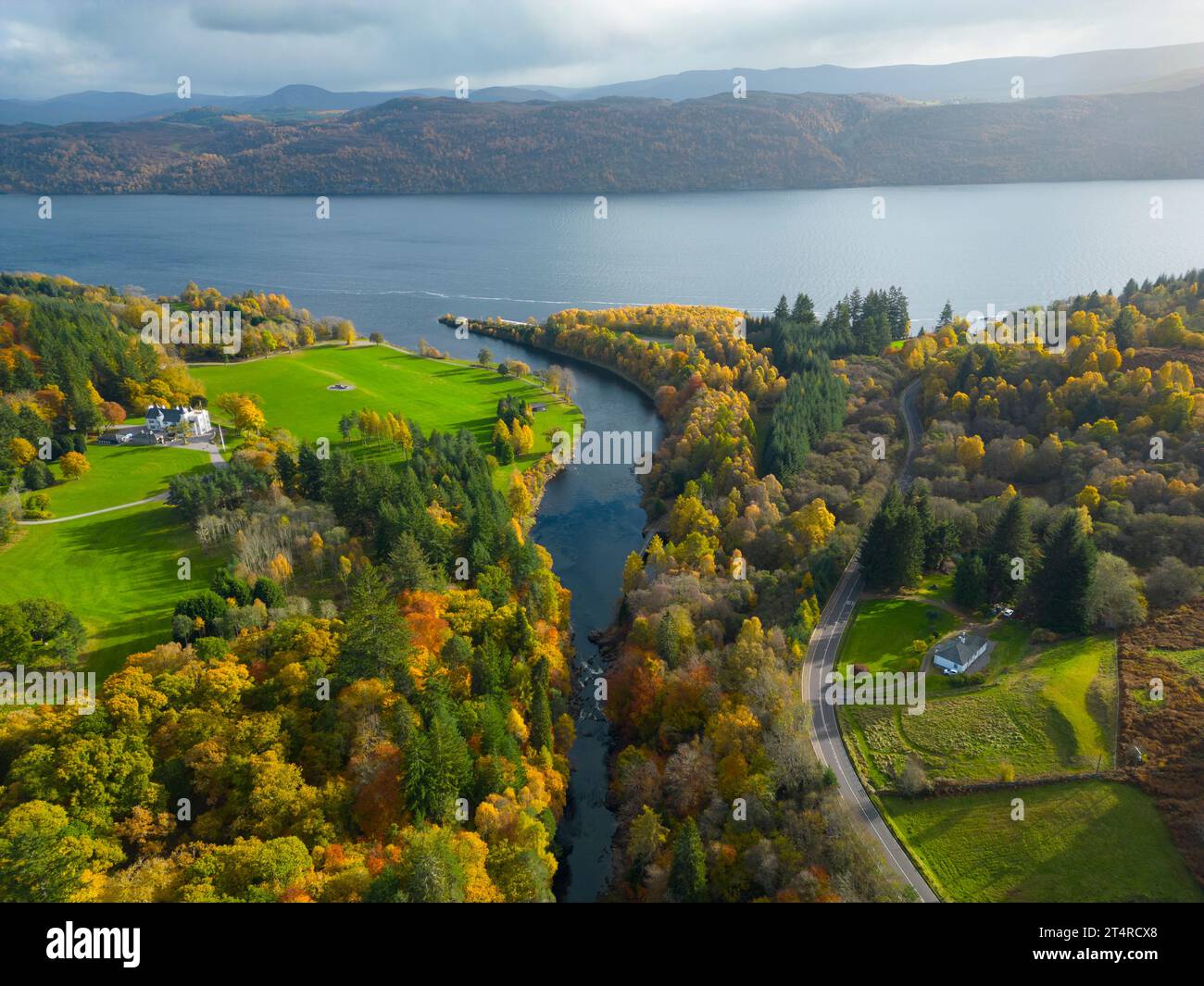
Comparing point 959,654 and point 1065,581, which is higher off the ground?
point 1065,581

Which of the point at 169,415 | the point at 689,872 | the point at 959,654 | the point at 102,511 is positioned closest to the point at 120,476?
the point at 102,511

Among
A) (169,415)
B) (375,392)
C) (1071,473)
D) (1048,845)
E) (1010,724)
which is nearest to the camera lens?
(1048,845)

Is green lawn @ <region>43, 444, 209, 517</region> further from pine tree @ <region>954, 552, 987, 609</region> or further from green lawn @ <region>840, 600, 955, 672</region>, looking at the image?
pine tree @ <region>954, 552, 987, 609</region>

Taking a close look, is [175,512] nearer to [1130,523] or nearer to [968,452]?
[968,452]

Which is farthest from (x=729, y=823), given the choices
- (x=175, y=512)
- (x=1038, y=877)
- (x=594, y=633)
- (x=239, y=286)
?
(x=239, y=286)

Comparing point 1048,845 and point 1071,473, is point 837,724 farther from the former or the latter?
point 1071,473

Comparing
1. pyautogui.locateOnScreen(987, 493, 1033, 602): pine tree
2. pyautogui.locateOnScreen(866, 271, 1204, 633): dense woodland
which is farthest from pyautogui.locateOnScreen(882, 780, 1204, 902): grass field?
pyautogui.locateOnScreen(987, 493, 1033, 602): pine tree
